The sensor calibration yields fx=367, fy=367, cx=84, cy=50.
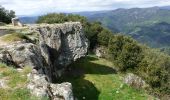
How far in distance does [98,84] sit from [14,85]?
32.6 metres

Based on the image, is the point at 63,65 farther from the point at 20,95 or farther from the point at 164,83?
the point at 20,95

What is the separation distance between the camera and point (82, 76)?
225 feet

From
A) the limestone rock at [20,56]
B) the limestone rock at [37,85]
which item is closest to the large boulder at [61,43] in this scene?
the limestone rock at [20,56]

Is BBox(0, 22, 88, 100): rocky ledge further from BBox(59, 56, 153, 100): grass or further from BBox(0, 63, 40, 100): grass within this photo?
BBox(0, 63, 40, 100): grass

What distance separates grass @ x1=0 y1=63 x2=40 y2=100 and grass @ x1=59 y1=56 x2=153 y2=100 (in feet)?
73.8

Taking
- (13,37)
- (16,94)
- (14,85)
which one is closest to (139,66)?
(13,37)

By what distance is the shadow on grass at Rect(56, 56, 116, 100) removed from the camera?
5907 cm

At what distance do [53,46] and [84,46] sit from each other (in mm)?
7506

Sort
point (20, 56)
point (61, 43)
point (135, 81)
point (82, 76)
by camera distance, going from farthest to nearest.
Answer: point (135, 81)
point (82, 76)
point (61, 43)
point (20, 56)

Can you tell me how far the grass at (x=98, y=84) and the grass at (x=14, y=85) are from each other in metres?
22.5

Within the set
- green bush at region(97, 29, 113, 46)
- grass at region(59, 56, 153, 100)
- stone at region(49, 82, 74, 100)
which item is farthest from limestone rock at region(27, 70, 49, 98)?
green bush at region(97, 29, 113, 46)

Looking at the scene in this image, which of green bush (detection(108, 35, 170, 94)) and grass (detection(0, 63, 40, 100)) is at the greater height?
grass (detection(0, 63, 40, 100))

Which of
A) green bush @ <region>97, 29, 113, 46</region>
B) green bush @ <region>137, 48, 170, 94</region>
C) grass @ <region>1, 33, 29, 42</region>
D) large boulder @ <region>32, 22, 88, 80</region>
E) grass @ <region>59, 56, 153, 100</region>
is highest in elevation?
grass @ <region>1, 33, 29, 42</region>

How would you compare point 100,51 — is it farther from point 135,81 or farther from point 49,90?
point 49,90
